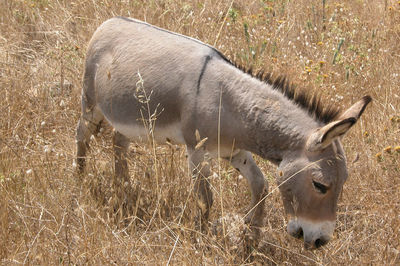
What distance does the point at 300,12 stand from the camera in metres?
7.36

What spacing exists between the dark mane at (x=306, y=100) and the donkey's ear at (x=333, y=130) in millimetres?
83

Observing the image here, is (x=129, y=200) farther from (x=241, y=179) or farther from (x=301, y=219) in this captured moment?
(x=301, y=219)

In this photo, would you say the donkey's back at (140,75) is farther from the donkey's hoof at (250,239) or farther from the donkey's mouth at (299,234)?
the donkey's mouth at (299,234)

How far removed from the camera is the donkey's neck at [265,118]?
3.60 meters

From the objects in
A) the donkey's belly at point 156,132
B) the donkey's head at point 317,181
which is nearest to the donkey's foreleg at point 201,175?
the donkey's belly at point 156,132

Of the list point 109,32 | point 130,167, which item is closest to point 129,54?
point 109,32

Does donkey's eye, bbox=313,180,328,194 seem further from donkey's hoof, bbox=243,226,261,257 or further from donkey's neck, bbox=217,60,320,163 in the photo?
donkey's hoof, bbox=243,226,261,257

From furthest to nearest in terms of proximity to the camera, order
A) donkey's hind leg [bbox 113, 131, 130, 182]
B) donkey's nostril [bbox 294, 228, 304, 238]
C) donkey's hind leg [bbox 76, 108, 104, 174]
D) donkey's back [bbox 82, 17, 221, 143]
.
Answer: donkey's hind leg [bbox 76, 108, 104, 174], donkey's hind leg [bbox 113, 131, 130, 182], donkey's back [bbox 82, 17, 221, 143], donkey's nostril [bbox 294, 228, 304, 238]

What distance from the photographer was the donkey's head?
11.0 feet

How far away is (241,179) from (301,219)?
3.73ft

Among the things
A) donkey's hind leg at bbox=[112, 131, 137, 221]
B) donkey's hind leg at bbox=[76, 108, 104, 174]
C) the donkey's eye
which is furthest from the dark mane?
donkey's hind leg at bbox=[76, 108, 104, 174]

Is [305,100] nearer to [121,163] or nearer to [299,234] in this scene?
[299,234]

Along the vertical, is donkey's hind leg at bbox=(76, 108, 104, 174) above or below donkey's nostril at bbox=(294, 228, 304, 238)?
below

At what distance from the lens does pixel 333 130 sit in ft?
10.5
